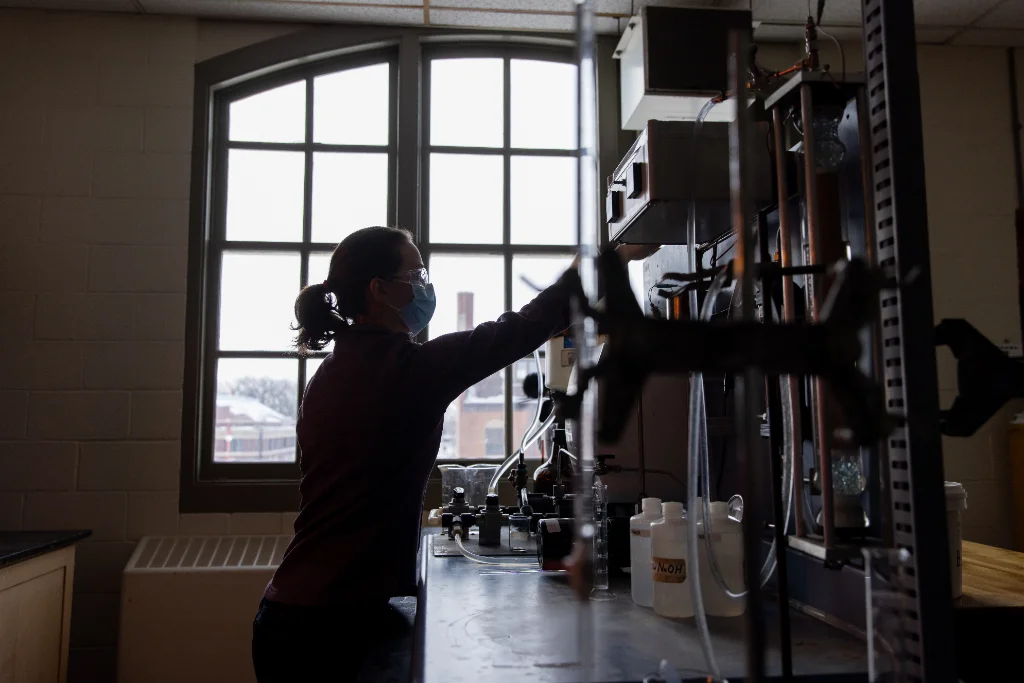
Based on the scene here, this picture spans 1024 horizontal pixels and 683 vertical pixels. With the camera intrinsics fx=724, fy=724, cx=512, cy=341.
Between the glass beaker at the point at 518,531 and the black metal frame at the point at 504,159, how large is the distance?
43.5 inches

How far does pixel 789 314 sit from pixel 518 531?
139cm

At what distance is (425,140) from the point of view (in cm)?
337

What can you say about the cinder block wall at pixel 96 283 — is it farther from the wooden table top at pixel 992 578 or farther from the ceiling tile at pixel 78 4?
the wooden table top at pixel 992 578

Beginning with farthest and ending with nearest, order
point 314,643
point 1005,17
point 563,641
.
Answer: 1. point 1005,17
2. point 314,643
3. point 563,641

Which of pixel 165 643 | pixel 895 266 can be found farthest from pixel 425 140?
pixel 895 266

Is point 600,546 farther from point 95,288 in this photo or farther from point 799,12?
point 799,12

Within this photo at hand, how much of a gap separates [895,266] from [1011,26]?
133 inches

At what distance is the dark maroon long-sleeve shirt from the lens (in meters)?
1.45

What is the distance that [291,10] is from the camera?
316cm

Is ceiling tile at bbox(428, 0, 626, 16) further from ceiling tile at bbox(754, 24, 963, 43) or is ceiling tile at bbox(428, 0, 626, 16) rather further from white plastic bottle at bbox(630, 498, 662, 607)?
white plastic bottle at bbox(630, 498, 662, 607)

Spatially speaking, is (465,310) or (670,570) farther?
(465,310)

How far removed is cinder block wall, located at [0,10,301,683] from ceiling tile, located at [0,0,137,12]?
0.13 ft

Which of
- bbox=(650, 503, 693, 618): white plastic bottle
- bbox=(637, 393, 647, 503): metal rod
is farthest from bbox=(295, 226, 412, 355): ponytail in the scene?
bbox=(650, 503, 693, 618): white plastic bottle

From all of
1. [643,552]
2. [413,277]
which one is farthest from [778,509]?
[413,277]
